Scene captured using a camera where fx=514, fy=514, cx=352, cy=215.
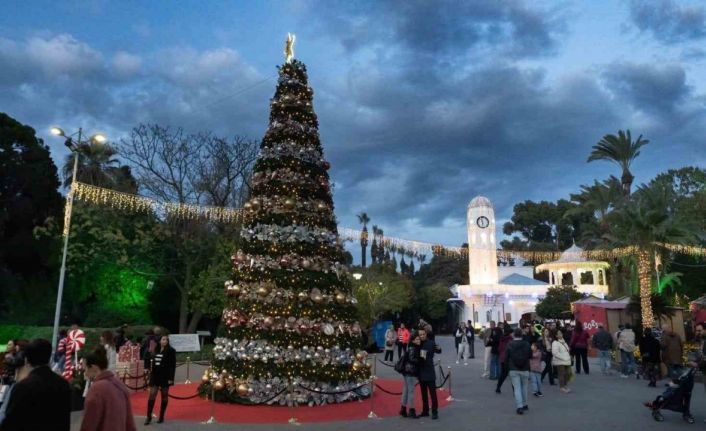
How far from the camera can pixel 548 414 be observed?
32.2ft

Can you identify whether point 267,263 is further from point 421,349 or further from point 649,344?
point 649,344

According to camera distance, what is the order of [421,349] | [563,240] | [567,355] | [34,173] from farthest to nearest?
[563,240]
[34,173]
[567,355]
[421,349]

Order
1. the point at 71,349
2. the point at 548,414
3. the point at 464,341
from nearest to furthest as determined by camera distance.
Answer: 1. the point at 548,414
2. the point at 71,349
3. the point at 464,341

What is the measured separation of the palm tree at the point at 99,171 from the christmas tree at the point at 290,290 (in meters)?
16.8

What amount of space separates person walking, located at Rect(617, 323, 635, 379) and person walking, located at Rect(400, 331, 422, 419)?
29.7 ft

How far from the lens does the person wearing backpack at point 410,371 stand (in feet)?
31.1

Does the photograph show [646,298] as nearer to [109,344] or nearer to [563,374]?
[563,374]

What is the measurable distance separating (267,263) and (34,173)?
84.9 ft

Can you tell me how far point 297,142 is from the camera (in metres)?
12.1

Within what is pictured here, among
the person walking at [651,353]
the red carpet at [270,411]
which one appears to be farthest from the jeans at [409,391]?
the person walking at [651,353]

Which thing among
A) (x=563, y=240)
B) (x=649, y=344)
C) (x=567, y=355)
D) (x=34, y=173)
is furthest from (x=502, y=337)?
(x=563, y=240)

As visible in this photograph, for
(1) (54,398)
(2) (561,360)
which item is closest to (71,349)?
(1) (54,398)

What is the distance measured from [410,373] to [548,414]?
9.26 feet

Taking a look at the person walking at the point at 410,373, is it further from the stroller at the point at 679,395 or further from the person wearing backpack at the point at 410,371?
the stroller at the point at 679,395
